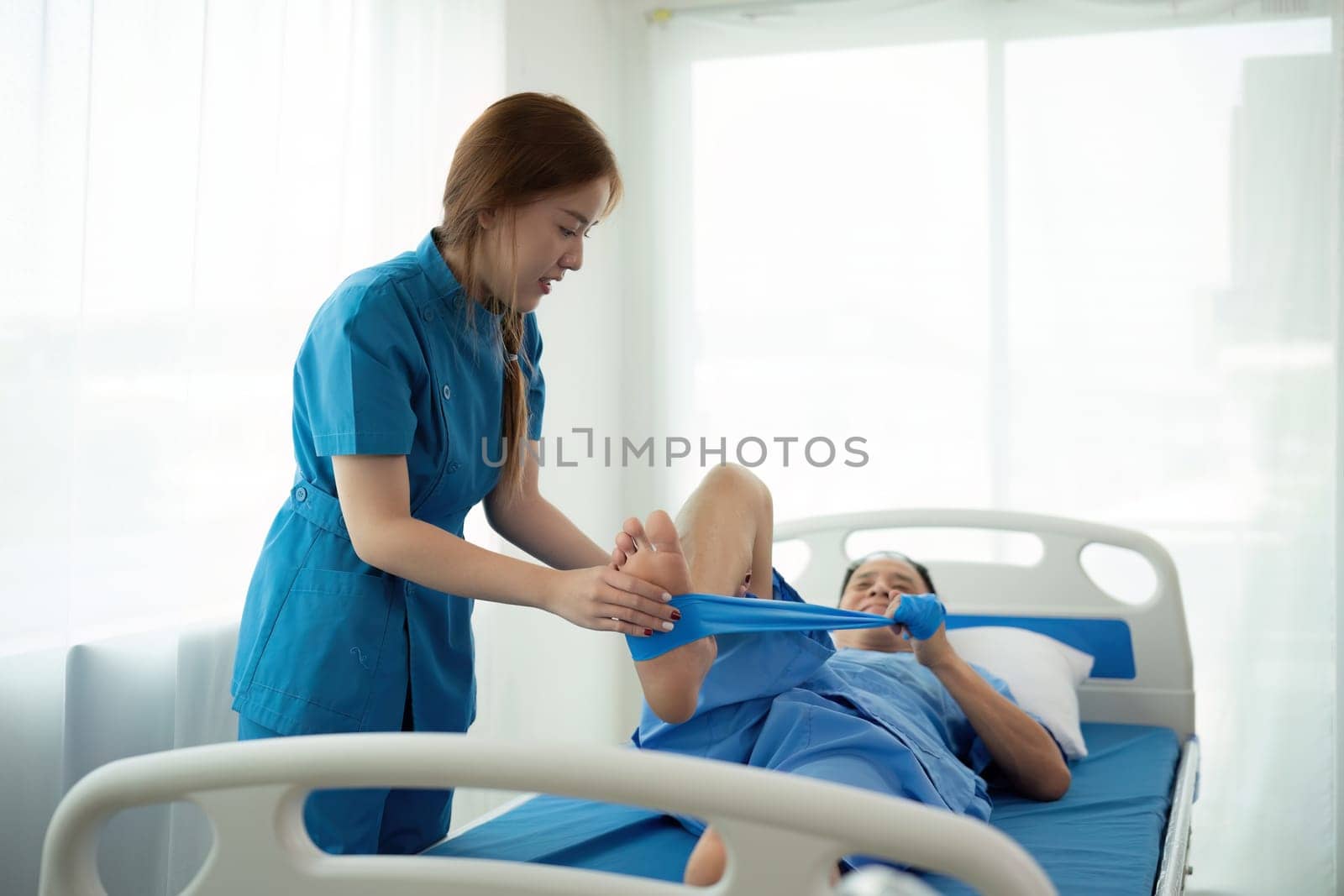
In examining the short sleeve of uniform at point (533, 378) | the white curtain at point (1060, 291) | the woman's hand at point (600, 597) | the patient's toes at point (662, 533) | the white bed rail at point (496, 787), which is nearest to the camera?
the white bed rail at point (496, 787)

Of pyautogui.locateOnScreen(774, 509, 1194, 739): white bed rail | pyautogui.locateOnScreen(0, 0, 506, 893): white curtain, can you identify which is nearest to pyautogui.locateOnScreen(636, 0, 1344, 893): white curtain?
pyautogui.locateOnScreen(774, 509, 1194, 739): white bed rail

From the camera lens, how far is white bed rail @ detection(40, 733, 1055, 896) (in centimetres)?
83

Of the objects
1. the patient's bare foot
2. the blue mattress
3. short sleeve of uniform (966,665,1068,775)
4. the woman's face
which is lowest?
the blue mattress

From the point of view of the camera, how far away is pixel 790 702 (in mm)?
1692

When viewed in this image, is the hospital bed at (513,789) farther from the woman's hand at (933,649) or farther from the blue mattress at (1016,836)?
the woman's hand at (933,649)

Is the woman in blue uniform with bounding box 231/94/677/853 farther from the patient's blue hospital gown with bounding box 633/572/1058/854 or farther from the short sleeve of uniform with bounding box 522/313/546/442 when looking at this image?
the patient's blue hospital gown with bounding box 633/572/1058/854

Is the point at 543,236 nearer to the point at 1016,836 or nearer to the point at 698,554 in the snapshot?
the point at 698,554

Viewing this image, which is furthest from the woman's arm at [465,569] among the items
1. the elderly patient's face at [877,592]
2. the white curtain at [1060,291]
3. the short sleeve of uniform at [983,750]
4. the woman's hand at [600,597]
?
the white curtain at [1060,291]

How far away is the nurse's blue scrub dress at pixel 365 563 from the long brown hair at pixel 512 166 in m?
0.04

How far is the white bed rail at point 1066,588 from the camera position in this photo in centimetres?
262

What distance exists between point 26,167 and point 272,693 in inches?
30.8

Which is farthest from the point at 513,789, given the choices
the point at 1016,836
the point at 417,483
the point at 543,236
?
the point at 1016,836

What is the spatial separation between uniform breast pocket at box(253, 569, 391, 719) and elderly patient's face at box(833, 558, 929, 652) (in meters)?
1.21

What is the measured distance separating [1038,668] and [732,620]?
1.20 metres
